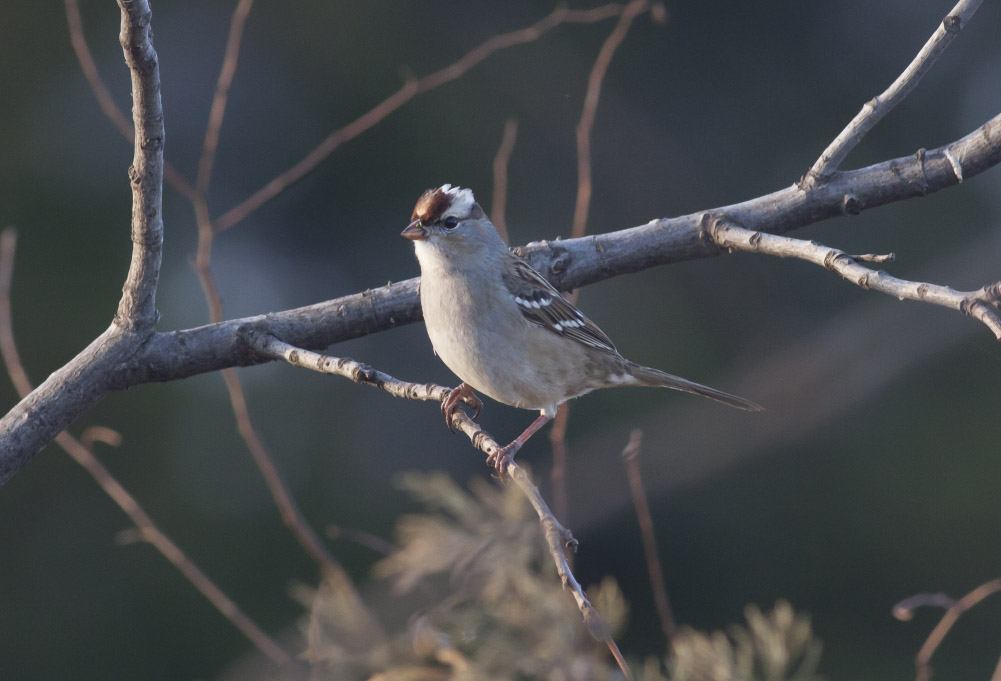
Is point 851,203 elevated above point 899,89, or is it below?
below

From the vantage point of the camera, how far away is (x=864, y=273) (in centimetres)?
141

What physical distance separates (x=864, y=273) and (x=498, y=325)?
1.09m

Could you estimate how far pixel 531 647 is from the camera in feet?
5.99

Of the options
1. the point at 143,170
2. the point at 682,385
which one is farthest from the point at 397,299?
the point at 682,385

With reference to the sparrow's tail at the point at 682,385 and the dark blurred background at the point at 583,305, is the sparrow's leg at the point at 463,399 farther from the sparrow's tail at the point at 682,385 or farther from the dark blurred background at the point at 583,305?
the dark blurred background at the point at 583,305

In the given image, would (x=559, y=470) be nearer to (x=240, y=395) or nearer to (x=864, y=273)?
(x=240, y=395)

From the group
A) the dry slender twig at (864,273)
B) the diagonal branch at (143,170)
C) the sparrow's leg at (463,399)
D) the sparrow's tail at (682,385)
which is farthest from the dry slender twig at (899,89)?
the diagonal branch at (143,170)

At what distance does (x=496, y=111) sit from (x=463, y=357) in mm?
4358

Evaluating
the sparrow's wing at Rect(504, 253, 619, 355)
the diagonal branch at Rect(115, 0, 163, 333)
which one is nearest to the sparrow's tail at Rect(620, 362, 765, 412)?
the sparrow's wing at Rect(504, 253, 619, 355)

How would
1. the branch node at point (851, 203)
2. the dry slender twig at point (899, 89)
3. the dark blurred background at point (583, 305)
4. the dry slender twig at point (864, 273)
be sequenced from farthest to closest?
the dark blurred background at point (583, 305), the branch node at point (851, 203), the dry slender twig at point (899, 89), the dry slender twig at point (864, 273)

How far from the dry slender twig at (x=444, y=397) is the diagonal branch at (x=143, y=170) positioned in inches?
9.8

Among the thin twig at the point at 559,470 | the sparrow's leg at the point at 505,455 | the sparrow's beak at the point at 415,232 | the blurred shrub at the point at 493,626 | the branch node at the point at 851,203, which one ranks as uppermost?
the sparrow's beak at the point at 415,232

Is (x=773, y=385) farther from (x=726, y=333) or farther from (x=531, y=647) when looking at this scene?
(x=531, y=647)

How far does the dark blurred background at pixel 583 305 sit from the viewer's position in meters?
4.67
